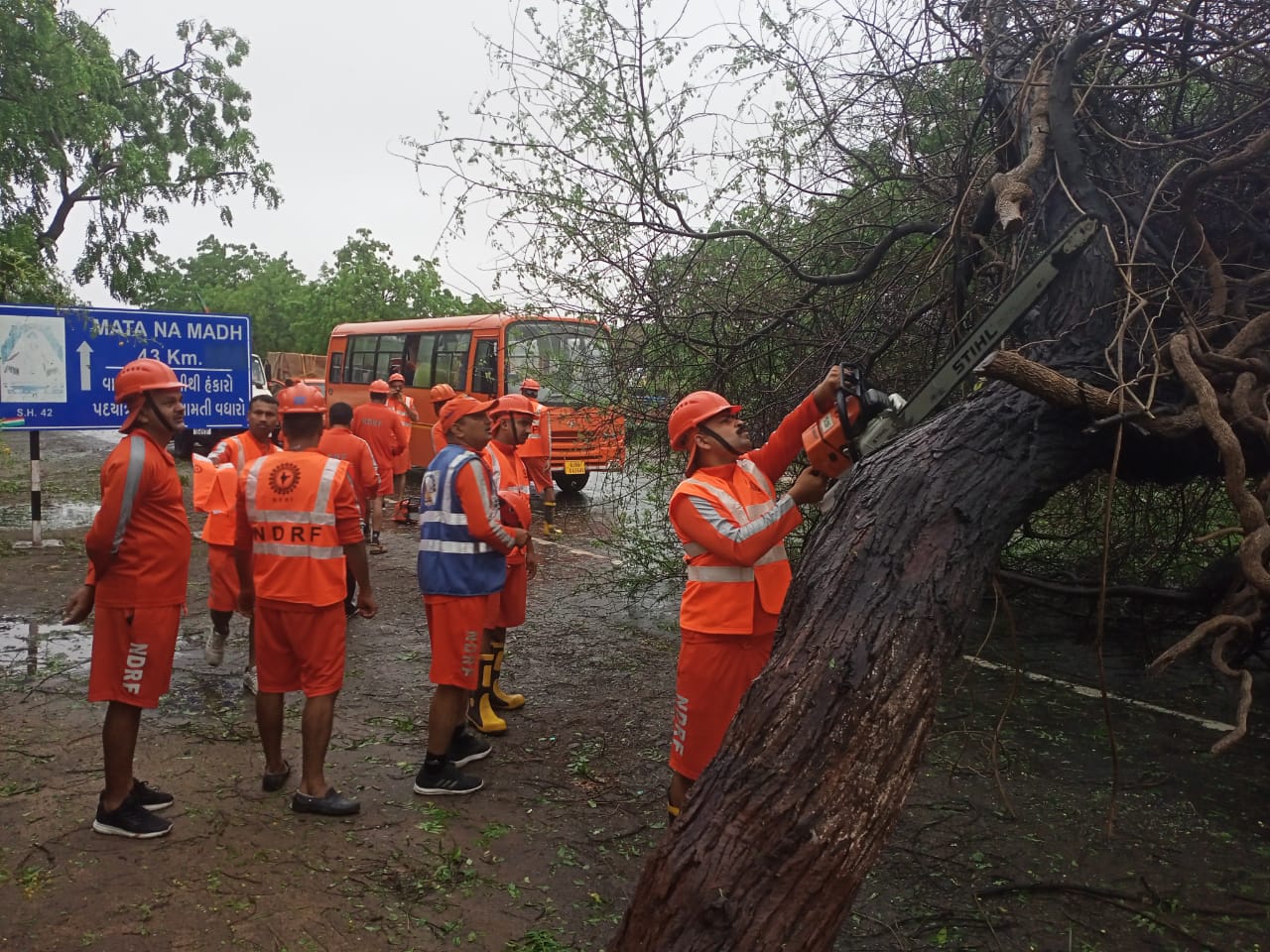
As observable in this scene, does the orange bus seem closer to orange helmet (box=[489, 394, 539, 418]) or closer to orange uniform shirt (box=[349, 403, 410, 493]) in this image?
orange helmet (box=[489, 394, 539, 418])

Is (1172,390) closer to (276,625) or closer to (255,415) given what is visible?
(276,625)

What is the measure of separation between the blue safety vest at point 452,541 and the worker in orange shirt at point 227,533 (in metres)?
1.91

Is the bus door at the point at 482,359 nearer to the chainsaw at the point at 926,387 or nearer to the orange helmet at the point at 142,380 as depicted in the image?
the orange helmet at the point at 142,380

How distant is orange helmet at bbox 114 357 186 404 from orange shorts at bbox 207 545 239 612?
208 centimetres

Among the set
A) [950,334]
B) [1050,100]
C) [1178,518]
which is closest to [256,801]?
[950,334]

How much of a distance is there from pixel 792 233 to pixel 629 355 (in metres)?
1.23

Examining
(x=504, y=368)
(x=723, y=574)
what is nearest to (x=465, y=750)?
(x=723, y=574)

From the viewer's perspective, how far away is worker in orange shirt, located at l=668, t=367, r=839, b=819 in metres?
3.61

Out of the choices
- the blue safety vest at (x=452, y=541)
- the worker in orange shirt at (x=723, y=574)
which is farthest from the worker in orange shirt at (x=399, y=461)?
the worker in orange shirt at (x=723, y=574)

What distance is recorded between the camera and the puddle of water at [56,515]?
11.9 metres

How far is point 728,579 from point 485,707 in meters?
2.31

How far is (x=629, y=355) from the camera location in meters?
6.23

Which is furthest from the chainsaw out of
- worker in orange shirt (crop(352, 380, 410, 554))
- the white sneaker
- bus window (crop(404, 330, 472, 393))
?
bus window (crop(404, 330, 472, 393))

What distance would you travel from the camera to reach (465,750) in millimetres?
4980
